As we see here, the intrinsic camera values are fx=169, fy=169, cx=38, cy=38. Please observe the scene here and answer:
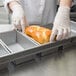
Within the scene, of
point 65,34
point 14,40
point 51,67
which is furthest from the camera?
point 14,40

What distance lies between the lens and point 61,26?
3.23ft

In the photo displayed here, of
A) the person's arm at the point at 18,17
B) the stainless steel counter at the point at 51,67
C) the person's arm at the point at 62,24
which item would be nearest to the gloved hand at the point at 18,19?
the person's arm at the point at 18,17

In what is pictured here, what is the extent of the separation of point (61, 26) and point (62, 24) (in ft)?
0.06

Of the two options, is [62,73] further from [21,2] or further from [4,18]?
[4,18]

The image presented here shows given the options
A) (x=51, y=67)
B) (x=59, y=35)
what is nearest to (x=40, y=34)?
(x=59, y=35)

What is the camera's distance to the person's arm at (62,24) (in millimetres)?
925

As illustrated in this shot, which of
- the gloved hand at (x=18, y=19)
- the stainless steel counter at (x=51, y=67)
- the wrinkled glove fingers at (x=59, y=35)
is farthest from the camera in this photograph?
the gloved hand at (x=18, y=19)

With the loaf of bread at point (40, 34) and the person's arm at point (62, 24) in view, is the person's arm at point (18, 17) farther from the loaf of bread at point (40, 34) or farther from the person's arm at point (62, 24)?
the person's arm at point (62, 24)

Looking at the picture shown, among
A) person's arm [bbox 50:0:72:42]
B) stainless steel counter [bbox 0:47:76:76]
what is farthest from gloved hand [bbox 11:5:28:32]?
stainless steel counter [bbox 0:47:76:76]

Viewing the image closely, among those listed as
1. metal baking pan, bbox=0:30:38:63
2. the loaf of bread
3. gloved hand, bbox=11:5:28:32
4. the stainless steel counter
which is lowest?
the stainless steel counter

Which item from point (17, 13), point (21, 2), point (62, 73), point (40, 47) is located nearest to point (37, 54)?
point (40, 47)

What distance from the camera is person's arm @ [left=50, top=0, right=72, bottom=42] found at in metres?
0.93

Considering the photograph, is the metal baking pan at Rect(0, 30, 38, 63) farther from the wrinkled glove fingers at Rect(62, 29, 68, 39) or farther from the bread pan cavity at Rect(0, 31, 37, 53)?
the wrinkled glove fingers at Rect(62, 29, 68, 39)

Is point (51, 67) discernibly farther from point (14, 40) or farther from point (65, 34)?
point (14, 40)
